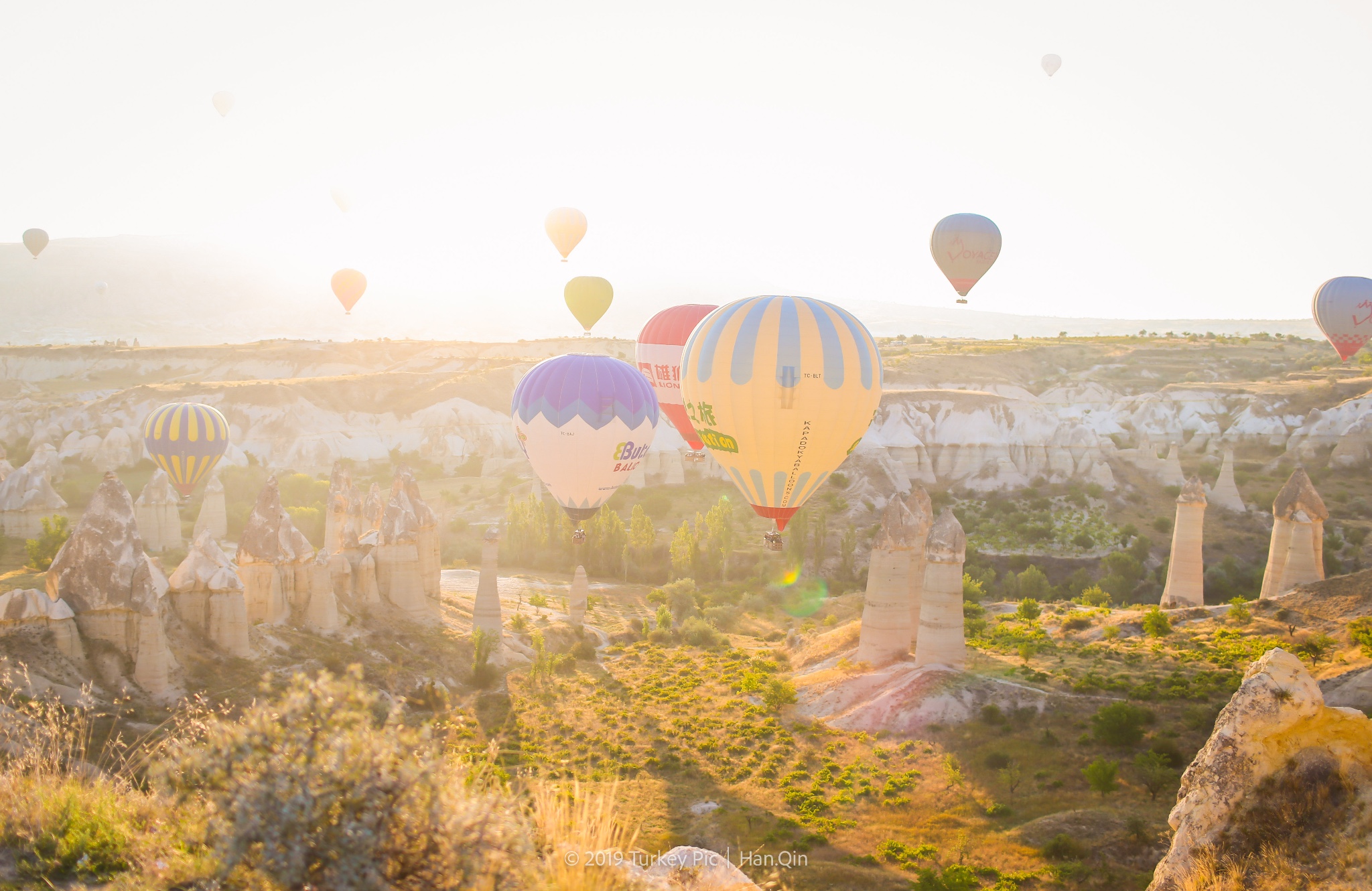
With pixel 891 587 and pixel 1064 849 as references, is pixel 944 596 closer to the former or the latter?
pixel 891 587

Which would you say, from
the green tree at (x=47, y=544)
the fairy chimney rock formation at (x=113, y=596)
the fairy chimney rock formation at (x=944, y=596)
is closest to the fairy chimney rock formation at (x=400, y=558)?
the fairy chimney rock formation at (x=113, y=596)

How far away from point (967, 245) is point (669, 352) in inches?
598

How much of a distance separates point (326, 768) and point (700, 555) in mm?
40272

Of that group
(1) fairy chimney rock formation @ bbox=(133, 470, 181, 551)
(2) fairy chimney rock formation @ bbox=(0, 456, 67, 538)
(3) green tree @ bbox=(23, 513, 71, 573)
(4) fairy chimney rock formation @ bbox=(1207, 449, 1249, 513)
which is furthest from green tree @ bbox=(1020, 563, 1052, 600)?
(2) fairy chimney rock formation @ bbox=(0, 456, 67, 538)

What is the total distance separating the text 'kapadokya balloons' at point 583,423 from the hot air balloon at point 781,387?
3.34 metres

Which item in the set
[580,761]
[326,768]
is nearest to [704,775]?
[580,761]

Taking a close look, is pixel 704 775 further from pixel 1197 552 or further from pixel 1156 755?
pixel 1197 552

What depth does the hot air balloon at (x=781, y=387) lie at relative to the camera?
19.8 meters

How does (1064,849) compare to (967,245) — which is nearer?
(1064,849)

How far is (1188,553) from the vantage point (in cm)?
3059

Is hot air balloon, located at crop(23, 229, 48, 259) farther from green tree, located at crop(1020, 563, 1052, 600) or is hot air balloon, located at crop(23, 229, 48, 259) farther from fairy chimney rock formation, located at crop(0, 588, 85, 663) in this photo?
green tree, located at crop(1020, 563, 1052, 600)

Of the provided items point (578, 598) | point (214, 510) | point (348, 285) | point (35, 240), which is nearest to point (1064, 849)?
point (578, 598)

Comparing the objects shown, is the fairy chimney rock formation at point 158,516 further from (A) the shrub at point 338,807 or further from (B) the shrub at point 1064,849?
(A) the shrub at point 338,807

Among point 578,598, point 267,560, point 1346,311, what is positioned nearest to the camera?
point 267,560
